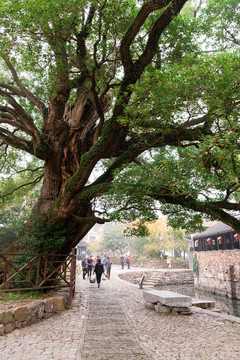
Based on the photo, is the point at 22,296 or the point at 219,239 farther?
the point at 219,239

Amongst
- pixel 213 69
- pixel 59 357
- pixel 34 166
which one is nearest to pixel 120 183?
pixel 213 69

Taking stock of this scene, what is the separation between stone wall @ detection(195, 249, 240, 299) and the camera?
18.3m

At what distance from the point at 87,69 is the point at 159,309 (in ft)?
25.8

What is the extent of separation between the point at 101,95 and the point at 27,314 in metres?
6.36

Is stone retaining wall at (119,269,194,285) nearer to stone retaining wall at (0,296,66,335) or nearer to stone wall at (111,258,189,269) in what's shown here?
stone wall at (111,258,189,269)

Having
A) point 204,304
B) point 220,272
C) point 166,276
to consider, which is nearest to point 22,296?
point 204,304

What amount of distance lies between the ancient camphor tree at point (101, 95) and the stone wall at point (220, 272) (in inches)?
489

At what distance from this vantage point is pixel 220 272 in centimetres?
2025

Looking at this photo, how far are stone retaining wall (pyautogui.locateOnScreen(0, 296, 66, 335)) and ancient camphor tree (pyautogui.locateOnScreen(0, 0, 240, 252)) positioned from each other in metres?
2.12

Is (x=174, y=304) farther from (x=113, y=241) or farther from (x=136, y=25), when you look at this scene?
(x=113, y=241)

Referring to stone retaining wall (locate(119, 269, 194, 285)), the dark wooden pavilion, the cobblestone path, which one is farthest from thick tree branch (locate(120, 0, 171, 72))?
stone retaining wall (locate(119, 269, 194, 285))

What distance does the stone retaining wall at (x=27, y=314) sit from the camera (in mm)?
5312

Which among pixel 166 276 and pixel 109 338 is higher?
pixel 109 338

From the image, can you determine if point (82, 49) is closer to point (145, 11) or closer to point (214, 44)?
point (145, 11)
